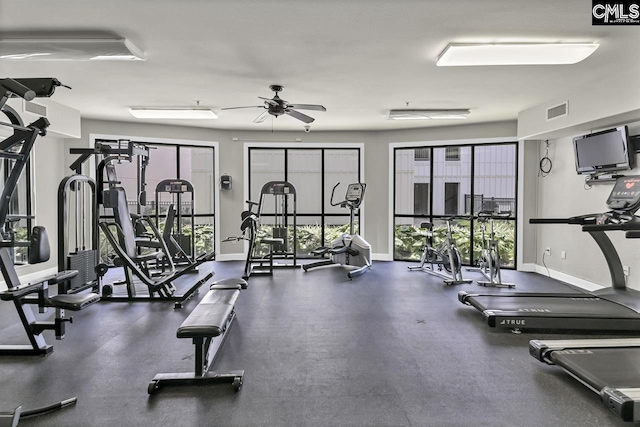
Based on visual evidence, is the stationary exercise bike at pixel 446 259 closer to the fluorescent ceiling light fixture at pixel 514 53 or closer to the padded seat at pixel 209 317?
the fluorescent ceiling light fixture at pixel 514 53

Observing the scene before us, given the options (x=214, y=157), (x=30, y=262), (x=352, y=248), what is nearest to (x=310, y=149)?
(x=214, y=157)

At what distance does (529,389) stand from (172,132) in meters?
7.25

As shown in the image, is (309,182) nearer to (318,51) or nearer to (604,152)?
(318,51)

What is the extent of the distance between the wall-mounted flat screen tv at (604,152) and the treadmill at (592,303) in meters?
0.70

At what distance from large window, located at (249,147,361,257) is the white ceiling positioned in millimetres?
2385

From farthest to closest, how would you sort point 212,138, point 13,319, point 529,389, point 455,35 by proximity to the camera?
point 212,138 → point 13,319 → point 455,35 → point 529,389

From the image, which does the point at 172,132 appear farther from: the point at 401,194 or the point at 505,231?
the point at 505,231

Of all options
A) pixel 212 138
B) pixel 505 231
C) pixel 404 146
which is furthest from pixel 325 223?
pixel 505 231

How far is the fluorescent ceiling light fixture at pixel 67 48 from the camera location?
320 centimetres

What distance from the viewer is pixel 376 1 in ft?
Answer: 8.95

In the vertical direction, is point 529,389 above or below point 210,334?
below

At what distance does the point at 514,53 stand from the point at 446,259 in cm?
359

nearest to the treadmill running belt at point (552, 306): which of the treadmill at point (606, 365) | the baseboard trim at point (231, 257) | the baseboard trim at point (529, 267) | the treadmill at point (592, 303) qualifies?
the treadmill at point (592, 303)

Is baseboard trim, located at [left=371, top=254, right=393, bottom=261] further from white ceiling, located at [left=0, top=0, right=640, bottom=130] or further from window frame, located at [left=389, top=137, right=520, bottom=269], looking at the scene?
white ceiling, located at [left=0, top=0, right=640, bottom=130]
